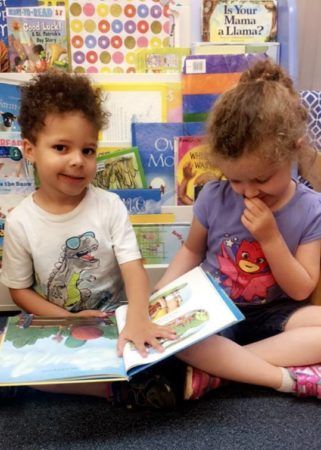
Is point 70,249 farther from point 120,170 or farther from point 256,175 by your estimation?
point 256,175

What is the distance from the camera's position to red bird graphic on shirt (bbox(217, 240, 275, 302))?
804 millimetres

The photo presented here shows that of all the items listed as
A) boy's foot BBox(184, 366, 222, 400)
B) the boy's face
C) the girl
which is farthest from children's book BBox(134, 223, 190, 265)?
boy's foot BBox(184, 366, 222, 400)

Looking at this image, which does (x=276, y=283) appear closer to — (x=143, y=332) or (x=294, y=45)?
(x=143, y=332)

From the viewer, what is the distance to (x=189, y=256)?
2.93ft

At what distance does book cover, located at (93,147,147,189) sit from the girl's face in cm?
28

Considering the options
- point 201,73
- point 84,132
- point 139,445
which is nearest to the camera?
point 139,445

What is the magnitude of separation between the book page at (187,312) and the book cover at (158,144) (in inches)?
10.5

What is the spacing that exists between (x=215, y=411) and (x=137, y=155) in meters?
0.53

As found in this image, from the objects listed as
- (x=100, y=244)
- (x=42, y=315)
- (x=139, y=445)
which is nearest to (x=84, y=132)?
(x=100, y=244)

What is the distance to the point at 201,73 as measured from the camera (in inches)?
38.0

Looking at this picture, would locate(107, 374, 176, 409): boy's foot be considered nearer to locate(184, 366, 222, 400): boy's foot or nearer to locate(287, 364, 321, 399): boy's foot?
locate(184, 366, 222, 400): boy's foot

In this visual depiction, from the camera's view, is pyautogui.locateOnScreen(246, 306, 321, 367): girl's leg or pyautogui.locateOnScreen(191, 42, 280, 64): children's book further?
pyautogui.locateOnScreen(191, 42, 280, 64): children's book

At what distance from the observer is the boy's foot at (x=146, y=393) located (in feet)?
2.24

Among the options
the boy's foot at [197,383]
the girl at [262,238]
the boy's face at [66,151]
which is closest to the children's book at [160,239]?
the girl at [262,238]
